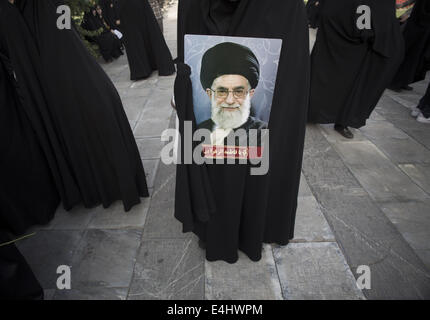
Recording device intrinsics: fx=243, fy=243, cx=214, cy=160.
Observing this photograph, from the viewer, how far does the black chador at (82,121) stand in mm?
1879

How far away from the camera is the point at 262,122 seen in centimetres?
151

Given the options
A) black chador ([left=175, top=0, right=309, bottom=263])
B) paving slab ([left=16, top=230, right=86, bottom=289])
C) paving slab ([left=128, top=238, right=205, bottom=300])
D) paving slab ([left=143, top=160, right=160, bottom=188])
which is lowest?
paving slab ([left=16, top=230, right=86, bottom=289])

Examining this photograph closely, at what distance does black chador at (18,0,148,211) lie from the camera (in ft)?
6.16

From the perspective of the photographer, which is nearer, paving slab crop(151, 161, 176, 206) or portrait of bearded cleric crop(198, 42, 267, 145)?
portrait of bearded cleric crop(198, 42, 267, 145)

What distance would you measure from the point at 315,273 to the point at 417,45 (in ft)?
17.7

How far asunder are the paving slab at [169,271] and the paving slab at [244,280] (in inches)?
3.9

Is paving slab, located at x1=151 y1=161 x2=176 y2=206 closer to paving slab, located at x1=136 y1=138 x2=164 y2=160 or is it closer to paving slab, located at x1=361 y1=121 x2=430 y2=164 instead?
paving slab, located at x1=136 y1=138 x2=164 y2=160

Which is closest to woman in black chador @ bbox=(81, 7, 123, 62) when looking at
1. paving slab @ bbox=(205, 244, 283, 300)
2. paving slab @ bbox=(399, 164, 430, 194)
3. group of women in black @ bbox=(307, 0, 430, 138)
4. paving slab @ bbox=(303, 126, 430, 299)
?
group of women in black @ bbox=(307, 0, 430, 138)

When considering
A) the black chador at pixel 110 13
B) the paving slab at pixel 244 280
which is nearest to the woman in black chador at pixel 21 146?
the paving slab at pixel 244 280

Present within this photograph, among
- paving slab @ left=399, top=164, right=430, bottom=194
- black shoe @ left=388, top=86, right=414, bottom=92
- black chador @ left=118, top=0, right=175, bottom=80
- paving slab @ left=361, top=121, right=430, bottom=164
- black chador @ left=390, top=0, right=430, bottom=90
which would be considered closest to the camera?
paving slab @ left=399, top=164, right=430, bottom=194

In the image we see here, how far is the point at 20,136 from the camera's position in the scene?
2240 mm

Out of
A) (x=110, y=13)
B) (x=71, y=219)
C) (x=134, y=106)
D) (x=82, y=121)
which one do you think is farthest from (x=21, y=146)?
(x=110, y=13)

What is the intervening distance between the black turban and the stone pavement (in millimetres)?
1527

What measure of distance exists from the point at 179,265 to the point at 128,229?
69 centimetres
